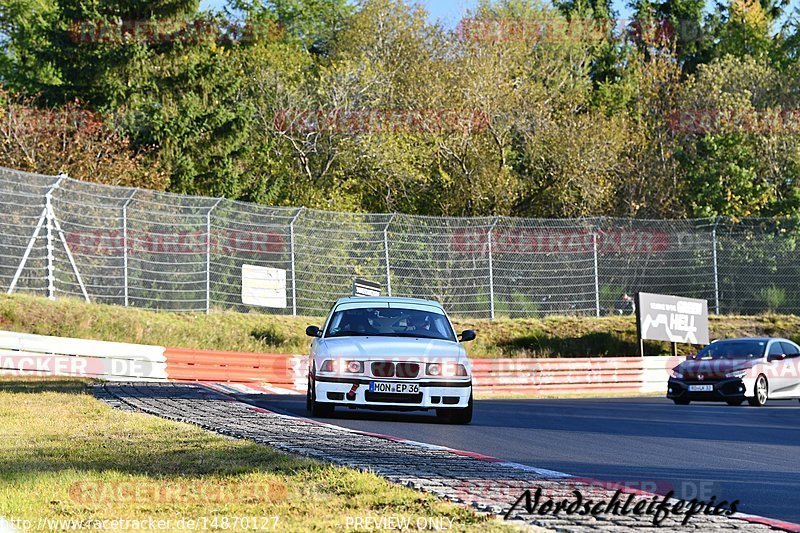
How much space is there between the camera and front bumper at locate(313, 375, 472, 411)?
1516 centimetres

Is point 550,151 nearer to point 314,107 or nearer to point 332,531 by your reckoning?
point 314,107

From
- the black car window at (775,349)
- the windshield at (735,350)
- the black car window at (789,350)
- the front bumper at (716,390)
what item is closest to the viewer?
the front bumper at (716,390)

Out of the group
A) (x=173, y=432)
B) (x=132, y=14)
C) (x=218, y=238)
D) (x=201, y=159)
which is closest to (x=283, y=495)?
(x=173, y=432)

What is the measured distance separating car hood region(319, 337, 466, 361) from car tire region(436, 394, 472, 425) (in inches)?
26.5

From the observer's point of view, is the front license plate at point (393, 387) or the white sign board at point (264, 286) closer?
the front license plate at point (393, 387)

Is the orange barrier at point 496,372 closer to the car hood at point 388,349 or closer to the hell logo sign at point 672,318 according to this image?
the hell logo sign at point 672,318

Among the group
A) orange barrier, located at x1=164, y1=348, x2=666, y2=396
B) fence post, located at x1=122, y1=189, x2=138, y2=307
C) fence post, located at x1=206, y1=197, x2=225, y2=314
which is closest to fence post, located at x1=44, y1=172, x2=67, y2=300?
fence post, located at x1=122, y1=189, x2=138, y2=307

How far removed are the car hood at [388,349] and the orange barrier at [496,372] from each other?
35.4ft

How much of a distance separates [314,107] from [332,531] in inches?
1667

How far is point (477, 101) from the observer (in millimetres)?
49062

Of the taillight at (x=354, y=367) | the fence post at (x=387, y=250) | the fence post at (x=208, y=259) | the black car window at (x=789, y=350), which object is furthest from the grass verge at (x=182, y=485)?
the fence post at (x=387, y=250)

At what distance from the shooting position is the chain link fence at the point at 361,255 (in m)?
28.8

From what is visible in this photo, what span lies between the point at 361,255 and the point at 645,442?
19198 millimetres

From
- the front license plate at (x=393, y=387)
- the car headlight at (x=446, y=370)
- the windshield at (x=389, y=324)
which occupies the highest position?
the windshield at (x=389, y=324)
